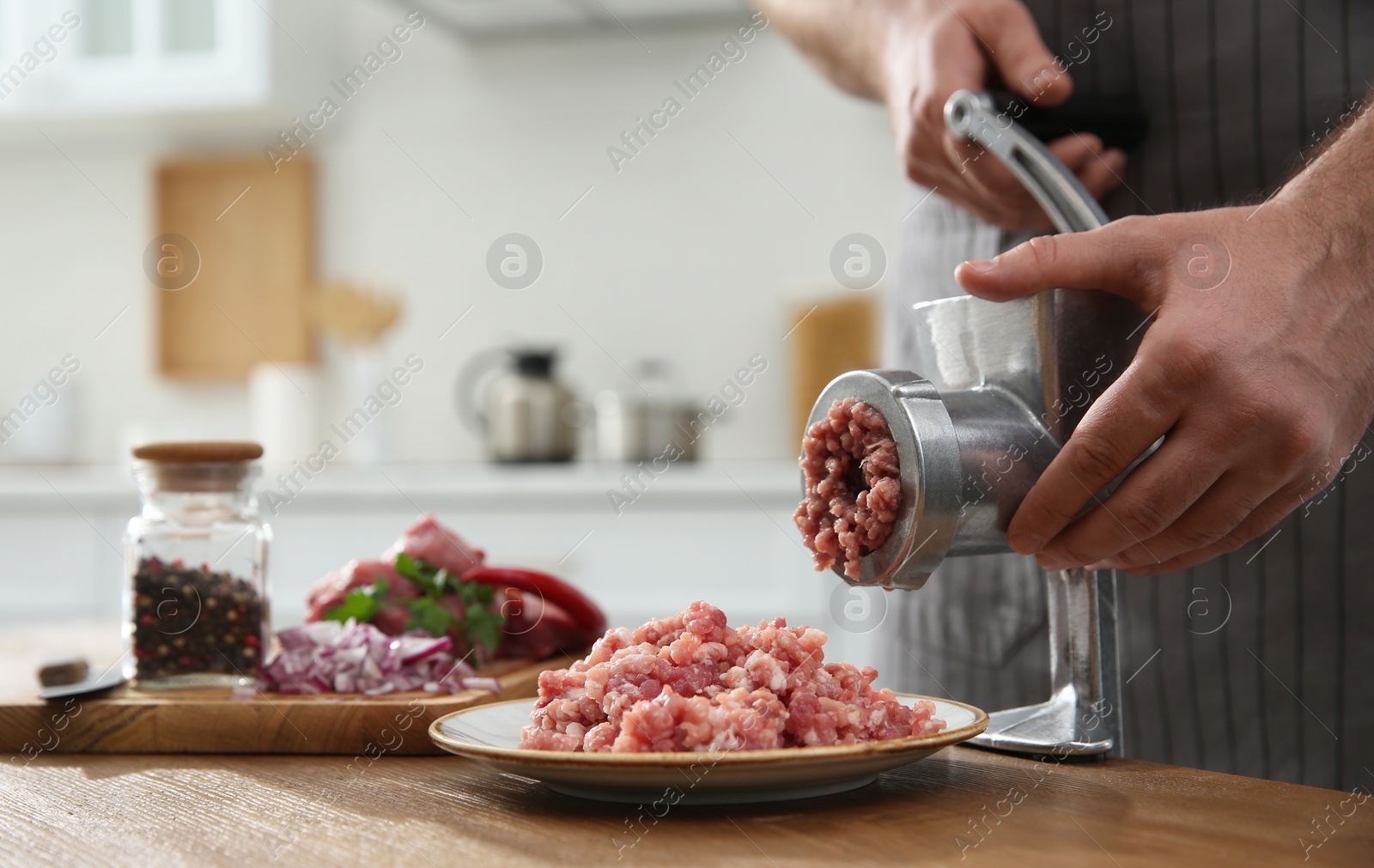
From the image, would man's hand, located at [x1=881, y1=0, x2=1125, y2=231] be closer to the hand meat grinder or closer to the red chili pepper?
the hand meat grinder

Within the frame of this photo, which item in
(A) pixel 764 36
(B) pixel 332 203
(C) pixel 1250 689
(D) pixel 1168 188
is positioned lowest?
(C) pixel 1250 689

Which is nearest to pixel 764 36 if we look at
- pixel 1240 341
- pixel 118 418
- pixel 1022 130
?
pixel 118 418

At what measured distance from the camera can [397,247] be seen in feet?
11.0

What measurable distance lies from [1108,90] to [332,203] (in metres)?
2.63

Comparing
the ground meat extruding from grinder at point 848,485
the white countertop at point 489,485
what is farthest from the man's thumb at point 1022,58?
the white countertop at point 489,485

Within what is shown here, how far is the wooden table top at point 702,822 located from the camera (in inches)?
22.9

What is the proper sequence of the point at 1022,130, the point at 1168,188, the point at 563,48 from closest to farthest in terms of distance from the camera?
the point at 1022,130, the point at 1168,188, the point at 563,48

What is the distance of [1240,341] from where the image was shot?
696mm

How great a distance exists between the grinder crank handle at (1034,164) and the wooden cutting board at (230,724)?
54cm

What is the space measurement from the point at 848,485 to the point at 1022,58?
16.3 inches

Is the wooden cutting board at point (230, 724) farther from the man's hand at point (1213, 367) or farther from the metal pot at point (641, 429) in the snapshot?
the metal pot at point (641, 429)

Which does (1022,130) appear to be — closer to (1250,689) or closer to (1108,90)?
(1108,90)

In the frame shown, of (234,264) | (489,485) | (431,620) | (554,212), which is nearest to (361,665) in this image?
(431,620)

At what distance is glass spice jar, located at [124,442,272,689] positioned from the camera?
1016mm
